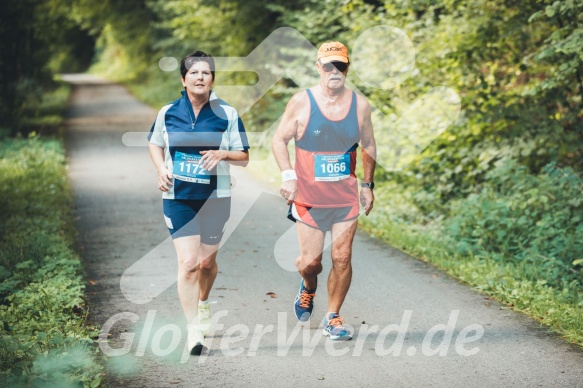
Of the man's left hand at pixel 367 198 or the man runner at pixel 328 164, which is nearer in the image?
the man runner at pixel 328 164

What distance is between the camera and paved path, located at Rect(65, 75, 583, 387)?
5.16 metres

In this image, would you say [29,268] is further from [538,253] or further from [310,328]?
[538,253]

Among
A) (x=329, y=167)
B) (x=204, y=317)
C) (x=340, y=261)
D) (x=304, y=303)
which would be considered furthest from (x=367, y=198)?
(x=204, y=317)

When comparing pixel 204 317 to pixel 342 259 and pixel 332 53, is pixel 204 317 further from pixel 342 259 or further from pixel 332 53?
pixel 332 53

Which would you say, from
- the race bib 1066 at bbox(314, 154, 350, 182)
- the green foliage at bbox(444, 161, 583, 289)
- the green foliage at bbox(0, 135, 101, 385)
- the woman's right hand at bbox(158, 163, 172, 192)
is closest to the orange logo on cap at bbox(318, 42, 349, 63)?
the race bib 1066 at bbox(314, 154, 350, 182)

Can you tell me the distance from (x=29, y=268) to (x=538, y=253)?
561 cm

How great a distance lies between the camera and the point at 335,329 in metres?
5.93

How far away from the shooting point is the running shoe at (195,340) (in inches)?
220

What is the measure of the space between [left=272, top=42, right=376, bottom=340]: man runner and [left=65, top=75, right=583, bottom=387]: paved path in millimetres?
571

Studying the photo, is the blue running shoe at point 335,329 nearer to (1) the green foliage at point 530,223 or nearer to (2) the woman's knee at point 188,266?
(2) the woman's knee at point 188,266

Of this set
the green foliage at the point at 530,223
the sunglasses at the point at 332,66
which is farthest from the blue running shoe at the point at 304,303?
the green foliage at the point at 530,223

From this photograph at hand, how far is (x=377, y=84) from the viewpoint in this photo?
14.2m

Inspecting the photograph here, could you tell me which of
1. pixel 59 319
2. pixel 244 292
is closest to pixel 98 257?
pixel 244 292

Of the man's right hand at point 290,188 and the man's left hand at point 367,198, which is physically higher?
the man's right hand at point 290,188
